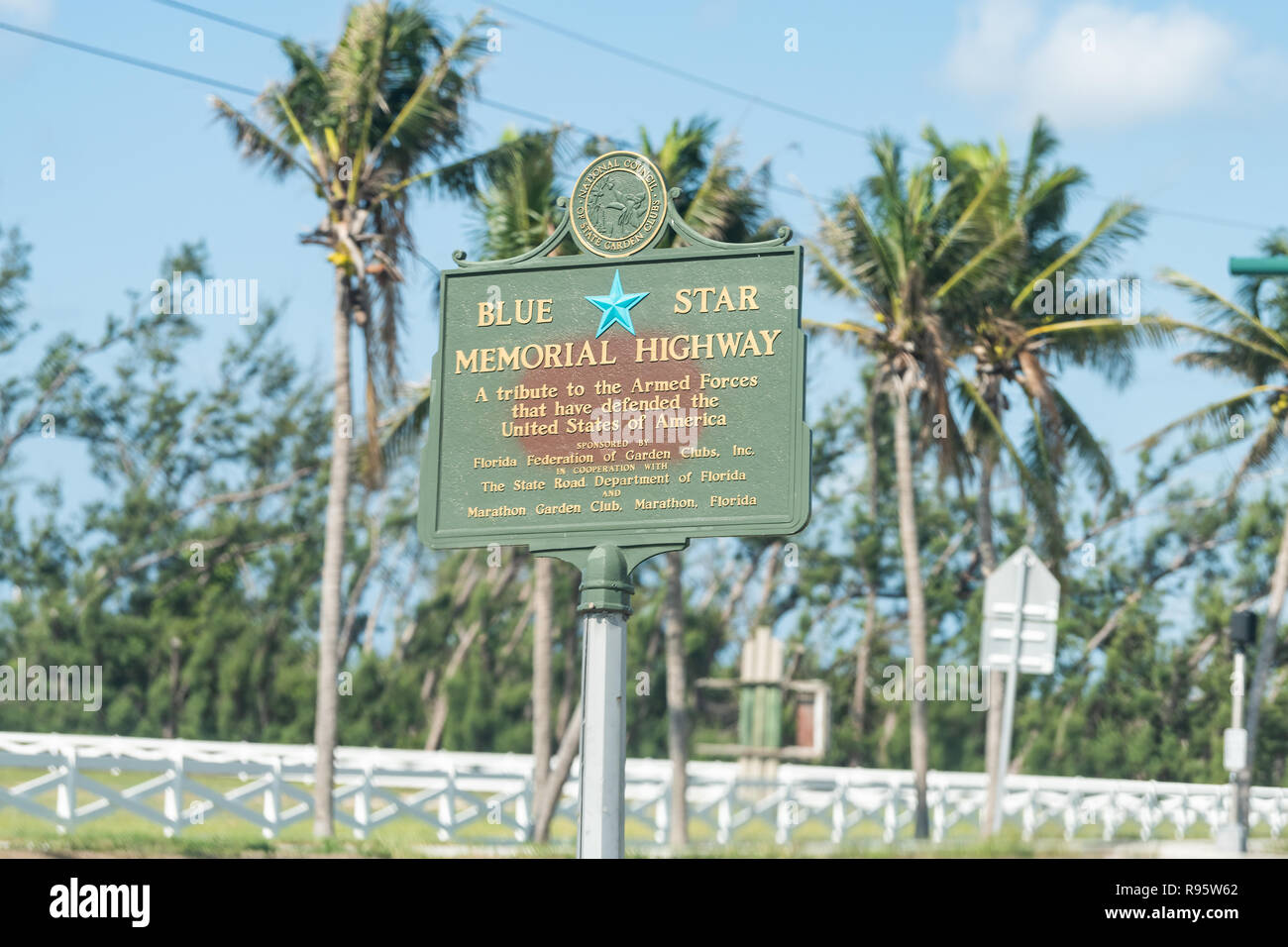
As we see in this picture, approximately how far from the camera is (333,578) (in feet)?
76.8

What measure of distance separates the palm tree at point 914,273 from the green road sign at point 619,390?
50.2 feet

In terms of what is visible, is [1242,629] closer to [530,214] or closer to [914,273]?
[914,273]

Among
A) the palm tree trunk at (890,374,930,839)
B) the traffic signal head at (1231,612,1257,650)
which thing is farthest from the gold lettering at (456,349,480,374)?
the traffic signal head at (1231,612,1257,650)

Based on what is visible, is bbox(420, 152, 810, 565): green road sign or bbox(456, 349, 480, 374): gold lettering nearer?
bbox(420, 152, 810, 565): green road sign

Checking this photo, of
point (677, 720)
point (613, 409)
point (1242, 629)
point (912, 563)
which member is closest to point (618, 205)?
point (613, 409)

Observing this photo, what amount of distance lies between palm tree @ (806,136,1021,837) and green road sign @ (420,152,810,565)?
15.3 meters

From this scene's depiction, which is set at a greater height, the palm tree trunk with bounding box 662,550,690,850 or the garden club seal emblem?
the garden club seal emblem

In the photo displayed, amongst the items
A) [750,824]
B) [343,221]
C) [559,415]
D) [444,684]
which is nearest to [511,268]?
[559,415]

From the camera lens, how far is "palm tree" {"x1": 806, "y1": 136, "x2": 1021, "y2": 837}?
1014 inches

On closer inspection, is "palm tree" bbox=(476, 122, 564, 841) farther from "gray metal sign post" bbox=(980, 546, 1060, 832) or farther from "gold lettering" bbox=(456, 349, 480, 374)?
"gold lettering" bbox=(456, 349, 480, 374)

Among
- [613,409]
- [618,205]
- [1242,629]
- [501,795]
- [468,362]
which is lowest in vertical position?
[501,795]

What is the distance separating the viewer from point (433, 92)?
23859mm

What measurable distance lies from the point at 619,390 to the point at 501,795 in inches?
616

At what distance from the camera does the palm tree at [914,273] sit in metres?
25.8
